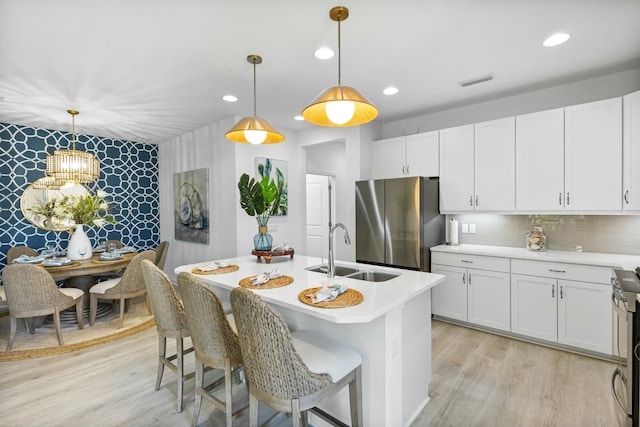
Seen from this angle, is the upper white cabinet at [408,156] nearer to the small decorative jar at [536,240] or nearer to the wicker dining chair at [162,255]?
the small decorative jar at [536,240]

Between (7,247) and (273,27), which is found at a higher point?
(273,27)

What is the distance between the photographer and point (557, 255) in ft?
10.1

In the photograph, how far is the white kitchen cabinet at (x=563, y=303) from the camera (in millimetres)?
2764

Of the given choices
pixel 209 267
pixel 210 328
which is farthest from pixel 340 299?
pixel 209 267

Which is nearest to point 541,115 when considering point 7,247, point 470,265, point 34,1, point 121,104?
point 470,265

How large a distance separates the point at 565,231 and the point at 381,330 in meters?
2.90

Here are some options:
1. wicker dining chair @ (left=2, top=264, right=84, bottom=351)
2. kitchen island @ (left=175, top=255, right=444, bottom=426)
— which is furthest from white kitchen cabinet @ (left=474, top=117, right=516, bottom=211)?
wicker dining chair @ (left=2, top=264, right=84, bottom=351)

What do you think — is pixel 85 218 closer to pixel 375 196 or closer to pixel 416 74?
pixel 375 196

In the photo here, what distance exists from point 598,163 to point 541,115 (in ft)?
2.27

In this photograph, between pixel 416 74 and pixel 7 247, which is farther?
pixel 7 247

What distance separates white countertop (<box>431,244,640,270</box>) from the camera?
273cm

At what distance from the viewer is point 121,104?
3.71 meters

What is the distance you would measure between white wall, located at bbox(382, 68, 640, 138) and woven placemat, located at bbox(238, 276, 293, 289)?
315 cm

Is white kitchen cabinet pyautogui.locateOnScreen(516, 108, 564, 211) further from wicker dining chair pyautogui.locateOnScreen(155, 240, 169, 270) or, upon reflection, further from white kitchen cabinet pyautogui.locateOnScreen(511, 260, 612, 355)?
wicker dining chair pyautogui.locateOnScreen(155, 240, 169, 270)
